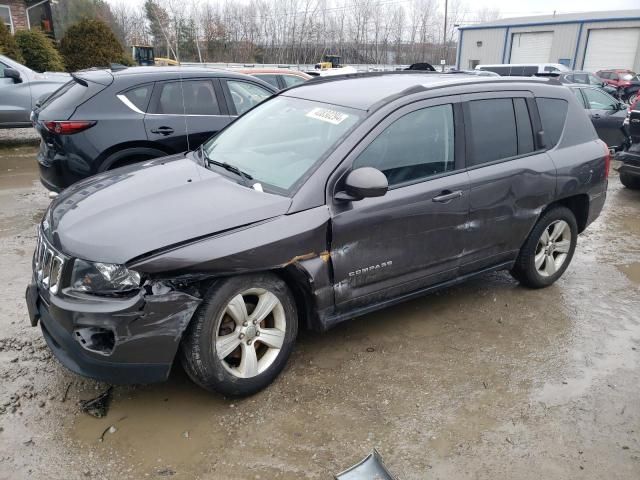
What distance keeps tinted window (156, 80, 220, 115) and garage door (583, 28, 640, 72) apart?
3803cm

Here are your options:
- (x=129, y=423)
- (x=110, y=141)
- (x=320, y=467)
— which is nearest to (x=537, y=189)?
(x=320, y=467)

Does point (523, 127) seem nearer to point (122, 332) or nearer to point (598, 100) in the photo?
point (122, 332)

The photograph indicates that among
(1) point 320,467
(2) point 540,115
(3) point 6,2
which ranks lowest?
(1) point 320,467

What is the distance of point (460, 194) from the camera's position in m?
3.67

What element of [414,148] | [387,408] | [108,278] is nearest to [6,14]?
Result: [414,148]

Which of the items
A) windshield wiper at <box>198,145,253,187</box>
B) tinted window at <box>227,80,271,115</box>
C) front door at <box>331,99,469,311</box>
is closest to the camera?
front door at <box>331,99,469,311</box>

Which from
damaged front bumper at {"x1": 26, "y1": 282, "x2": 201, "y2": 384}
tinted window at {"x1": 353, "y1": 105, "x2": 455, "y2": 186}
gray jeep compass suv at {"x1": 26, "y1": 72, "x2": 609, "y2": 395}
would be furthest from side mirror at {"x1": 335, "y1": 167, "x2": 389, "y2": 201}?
damaged front bumper at {"x1": 26, "y1": 282, "x2": 201, "y2": 384}

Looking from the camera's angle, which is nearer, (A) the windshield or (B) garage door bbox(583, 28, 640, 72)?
(A) the windshield

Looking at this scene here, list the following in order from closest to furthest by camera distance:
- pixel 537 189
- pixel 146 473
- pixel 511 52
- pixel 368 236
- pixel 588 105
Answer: pixel 146 473
pixel 368 236
pixel 537 189
pixel 588 105
pixel 511 52

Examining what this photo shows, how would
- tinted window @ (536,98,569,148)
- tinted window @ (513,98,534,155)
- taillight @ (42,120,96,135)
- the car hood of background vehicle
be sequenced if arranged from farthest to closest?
taillight @ (42,120,96,135) → tinted window @ (536,98,569,148) → tinted window @ (513,98,534,155) → the car hood of background vehicle

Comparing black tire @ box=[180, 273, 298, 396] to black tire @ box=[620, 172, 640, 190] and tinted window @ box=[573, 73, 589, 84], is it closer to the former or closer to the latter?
black tire @ box=[620, 172, 640, 190]

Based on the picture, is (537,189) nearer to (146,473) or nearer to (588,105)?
(146,473)

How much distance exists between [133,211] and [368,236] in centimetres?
139

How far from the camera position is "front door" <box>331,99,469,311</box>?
10.6 ft
